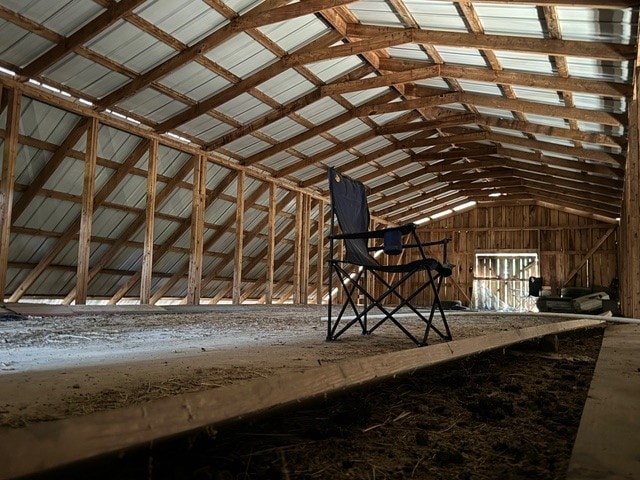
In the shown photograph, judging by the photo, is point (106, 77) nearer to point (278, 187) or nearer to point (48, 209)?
point (48, 209)

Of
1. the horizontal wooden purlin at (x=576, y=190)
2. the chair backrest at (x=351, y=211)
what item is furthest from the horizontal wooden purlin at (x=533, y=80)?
the horizontal wooden purlin at (x=576, y=190)

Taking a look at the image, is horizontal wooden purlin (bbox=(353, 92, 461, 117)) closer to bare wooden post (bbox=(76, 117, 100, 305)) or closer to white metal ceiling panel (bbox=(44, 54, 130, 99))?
white metal ceiling panel (bbox=(44, 54, 130, 99))

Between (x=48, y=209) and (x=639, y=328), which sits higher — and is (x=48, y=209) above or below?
above

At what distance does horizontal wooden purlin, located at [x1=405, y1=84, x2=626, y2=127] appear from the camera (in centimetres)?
729

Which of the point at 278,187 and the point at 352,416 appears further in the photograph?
the point at 278,187

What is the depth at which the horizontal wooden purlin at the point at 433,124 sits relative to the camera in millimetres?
9487

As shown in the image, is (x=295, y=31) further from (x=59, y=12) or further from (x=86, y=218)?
(x=86, y=218)

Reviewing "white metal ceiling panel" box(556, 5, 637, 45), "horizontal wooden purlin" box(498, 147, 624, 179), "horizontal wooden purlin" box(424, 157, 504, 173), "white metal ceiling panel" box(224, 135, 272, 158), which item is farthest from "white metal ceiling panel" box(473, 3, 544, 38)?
"horizontal wooden purlin" box(424, 157, 504, 173)

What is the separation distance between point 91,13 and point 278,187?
597 cm

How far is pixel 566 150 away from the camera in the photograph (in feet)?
31.4

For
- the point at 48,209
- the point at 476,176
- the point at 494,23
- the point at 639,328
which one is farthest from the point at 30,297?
the point at 476,176

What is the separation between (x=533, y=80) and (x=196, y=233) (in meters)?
5.44

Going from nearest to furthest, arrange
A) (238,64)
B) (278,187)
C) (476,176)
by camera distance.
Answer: (238,64) < (278,187) < (476,176)

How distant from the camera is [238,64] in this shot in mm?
6934
